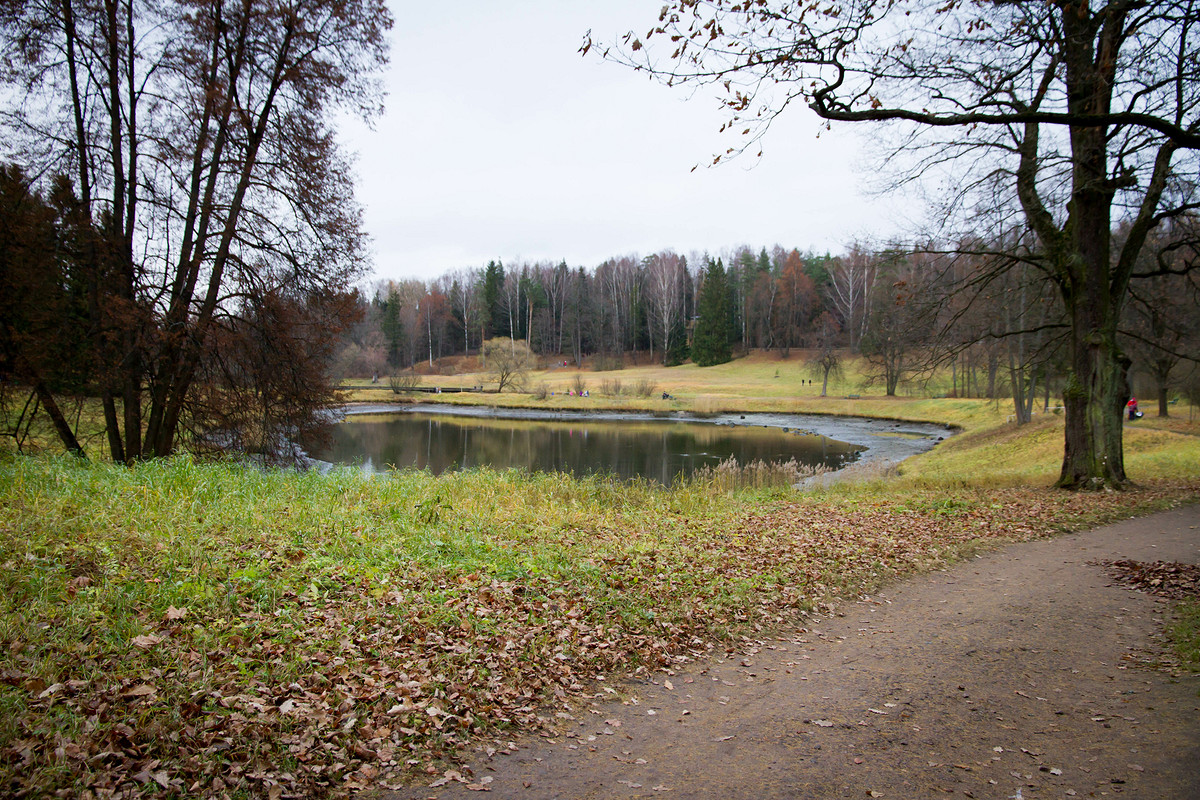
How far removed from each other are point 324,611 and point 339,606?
0.16 m

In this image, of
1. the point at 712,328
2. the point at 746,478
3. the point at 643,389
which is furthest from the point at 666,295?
the point at 746,478

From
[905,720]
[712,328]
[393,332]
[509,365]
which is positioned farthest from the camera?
[393,332]

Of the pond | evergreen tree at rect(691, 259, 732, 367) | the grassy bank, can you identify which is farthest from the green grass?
evergreen tree at rect(691, 259, 732, 367)

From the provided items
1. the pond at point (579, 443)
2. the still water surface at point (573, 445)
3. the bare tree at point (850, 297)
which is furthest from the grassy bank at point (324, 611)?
the bare tree at point (850, 297)

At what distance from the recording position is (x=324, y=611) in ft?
15.1

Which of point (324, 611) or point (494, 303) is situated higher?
point (494, 303)

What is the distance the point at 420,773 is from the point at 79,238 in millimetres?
11489

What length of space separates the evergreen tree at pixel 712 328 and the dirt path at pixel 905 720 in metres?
68.5

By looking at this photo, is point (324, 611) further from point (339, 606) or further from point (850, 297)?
point (850, 297)

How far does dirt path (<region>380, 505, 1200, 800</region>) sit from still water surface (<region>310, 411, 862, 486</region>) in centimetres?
1419

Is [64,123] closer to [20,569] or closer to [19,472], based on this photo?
[19,472]

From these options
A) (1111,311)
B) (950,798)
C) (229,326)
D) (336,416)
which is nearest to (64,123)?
(229,326)

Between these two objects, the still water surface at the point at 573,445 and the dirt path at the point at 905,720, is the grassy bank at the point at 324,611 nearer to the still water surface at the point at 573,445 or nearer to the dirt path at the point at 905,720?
the dirt path at the point at 905,720

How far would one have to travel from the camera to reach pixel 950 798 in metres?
3.27
